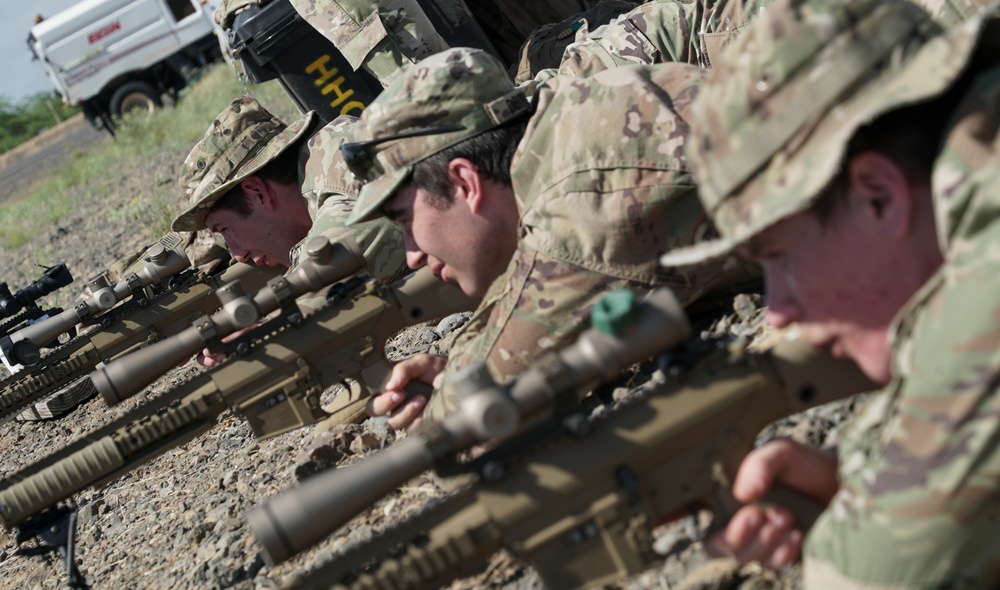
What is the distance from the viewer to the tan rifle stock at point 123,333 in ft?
23.6

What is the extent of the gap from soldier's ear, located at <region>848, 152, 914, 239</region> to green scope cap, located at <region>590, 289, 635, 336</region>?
0.60 meters

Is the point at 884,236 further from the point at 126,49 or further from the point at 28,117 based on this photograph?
the point at 28,117

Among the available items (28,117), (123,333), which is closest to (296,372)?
(123,333)

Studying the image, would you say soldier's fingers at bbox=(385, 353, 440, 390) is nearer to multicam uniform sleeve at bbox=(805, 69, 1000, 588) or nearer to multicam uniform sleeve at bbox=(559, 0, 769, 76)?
multicam uniform sleeve at bbox=(559, 0, 769, 76)

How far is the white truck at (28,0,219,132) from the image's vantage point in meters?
30.1

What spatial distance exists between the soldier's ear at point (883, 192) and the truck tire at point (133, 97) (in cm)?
3040

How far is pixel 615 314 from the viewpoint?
2.72 meters

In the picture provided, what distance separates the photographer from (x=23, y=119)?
53.0 metres

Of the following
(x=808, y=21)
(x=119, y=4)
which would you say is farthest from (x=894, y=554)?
(x=119, y=4)

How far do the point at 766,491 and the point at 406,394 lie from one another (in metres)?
2.36

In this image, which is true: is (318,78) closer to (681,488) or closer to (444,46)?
(444,46)

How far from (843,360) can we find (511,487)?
0.92 meters

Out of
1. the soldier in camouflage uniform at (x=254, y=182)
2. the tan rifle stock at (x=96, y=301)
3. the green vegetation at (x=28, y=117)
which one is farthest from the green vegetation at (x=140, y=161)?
the green vegetation at (x=28, y=117)

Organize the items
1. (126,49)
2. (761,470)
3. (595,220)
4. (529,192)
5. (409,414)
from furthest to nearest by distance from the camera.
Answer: (126,49) < (409,414) < (529,192) < (595,220) < (761,470)
